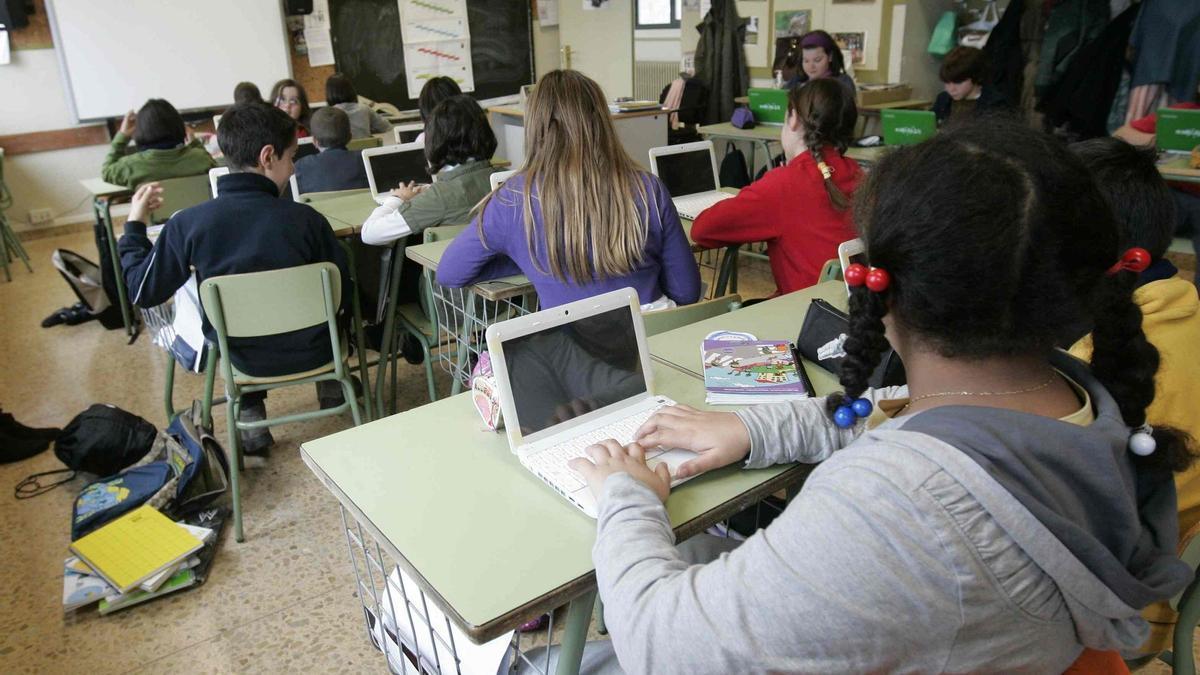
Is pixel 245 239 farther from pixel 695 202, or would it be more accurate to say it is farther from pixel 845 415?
pixel 845 415

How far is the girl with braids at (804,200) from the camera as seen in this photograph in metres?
2.47

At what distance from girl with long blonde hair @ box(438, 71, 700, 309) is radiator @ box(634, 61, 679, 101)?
5.86 metres

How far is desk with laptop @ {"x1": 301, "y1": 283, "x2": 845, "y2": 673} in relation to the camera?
0.99 meters

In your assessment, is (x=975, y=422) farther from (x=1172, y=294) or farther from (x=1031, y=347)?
(x=1172, y=294)

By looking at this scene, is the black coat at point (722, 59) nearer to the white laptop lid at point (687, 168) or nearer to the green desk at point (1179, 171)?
the white laptop lid at point (687, 168)

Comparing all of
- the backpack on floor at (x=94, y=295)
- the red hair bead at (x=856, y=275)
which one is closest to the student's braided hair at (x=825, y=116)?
the red hair bead at (x=856, y=275)

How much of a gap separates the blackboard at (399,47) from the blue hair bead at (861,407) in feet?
22.5

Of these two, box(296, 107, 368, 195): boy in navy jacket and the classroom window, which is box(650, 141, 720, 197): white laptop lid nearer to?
box(296, 107, 368, 195): boy in navy jacket

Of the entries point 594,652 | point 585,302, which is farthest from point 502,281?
point 594,652

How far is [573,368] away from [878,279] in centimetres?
59

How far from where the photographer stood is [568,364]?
1262 mm

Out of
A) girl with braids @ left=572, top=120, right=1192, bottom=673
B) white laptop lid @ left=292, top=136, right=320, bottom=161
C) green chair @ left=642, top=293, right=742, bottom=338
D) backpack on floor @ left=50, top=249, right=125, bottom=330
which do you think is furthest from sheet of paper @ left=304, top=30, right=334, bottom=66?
girl with braids @ left=572, top=120, right=1192, bottom=673

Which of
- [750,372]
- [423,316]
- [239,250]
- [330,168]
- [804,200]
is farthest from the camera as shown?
[330,168]

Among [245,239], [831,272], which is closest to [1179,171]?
[831,272]
